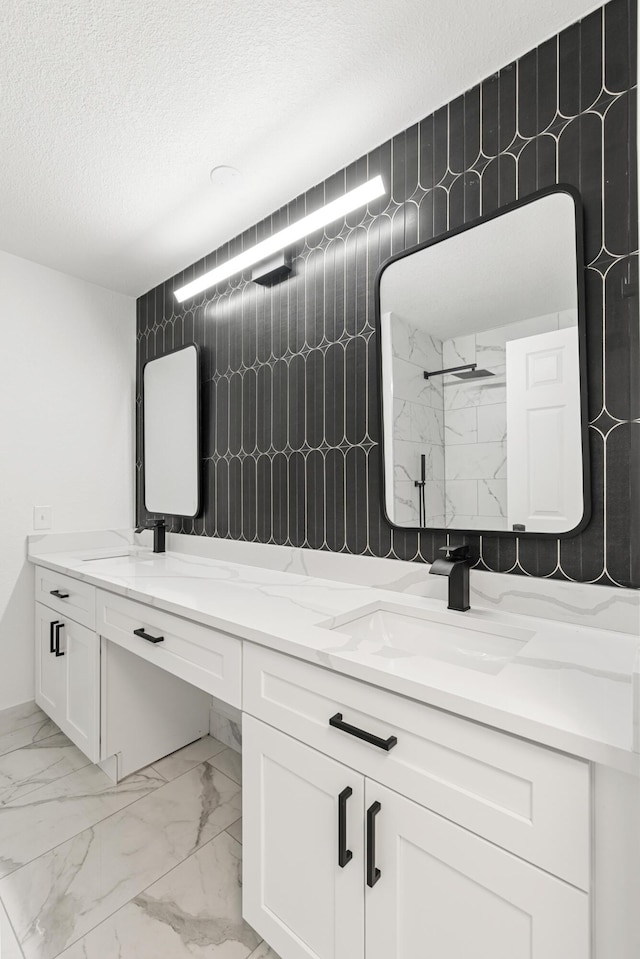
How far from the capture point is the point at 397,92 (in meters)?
1.37

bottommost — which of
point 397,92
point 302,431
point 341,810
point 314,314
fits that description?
point 341,810

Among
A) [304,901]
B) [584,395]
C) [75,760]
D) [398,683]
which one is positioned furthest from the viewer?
[75,760]

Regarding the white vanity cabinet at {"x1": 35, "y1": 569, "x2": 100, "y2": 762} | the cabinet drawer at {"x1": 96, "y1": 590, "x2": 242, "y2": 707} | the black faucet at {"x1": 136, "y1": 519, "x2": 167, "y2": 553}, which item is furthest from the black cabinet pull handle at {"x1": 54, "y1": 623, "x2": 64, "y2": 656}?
the black faucet at {"x1": 136, "y1": 519, "x2": 167, "y2": 553}

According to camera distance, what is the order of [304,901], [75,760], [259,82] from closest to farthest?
1. [304,901]
2. [259,82]
3. [75,760]

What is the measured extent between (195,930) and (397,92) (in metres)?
2.36

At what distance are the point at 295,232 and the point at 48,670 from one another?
218 centimetres

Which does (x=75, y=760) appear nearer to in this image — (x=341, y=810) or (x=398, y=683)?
(x=341, y=810)

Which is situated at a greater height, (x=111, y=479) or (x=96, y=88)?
(x=96, y=88)

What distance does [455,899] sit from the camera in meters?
0.77

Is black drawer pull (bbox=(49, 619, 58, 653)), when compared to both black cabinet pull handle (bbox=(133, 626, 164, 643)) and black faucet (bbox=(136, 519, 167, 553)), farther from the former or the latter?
black cabinet pull handle (bbox=(133, 626, 164, 643))

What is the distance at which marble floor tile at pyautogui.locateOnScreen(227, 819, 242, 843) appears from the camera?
1.55 m

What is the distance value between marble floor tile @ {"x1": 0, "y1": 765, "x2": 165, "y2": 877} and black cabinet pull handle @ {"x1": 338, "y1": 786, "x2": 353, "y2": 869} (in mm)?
1149

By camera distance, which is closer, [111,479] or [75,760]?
[75,760]

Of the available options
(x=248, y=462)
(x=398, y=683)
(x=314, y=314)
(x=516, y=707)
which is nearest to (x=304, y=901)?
(x=398, y=683)
